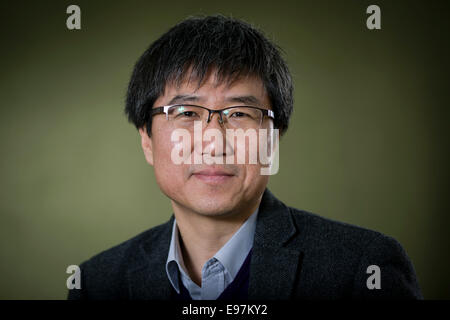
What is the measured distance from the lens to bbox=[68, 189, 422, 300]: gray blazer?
1432 mm

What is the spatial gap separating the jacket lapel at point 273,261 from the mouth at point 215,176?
269 millimetres

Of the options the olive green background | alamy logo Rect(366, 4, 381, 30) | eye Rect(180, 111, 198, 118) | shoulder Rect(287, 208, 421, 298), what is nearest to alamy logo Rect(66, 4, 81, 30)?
the olive green background

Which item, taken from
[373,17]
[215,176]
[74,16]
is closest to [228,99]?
[215,176]

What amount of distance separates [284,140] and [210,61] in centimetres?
138

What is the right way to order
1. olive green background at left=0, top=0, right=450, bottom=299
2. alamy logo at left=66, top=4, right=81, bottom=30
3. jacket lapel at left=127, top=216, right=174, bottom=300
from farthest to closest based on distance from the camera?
1. olive green background at left=0, top=0, right=450, bottom=299
2. alamy logo at left=66, top=4, right=81, bottom=30
3. jacket lapel at left=127, top=216, right=174, bottom=300

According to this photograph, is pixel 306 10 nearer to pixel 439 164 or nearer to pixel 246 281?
pixel 439 164

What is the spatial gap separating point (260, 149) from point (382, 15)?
5.67 feet

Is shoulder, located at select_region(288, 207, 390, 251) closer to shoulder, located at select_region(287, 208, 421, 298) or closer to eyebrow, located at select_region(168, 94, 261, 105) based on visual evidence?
shoulder, located at select_region(287, 208, 421, 298)

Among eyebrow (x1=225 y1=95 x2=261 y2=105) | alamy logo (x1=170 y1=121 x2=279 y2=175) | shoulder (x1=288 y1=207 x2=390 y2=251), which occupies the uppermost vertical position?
Answer: eyebrow (x1=225 y1=95 x2=261 y2=105)

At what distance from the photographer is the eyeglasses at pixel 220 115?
141 centimetres

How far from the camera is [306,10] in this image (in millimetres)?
2711

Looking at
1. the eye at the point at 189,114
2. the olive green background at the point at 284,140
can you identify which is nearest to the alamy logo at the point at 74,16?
the olive green background at the point at 284,140

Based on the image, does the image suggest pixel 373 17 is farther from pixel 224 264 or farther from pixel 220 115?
pixel 224 264
